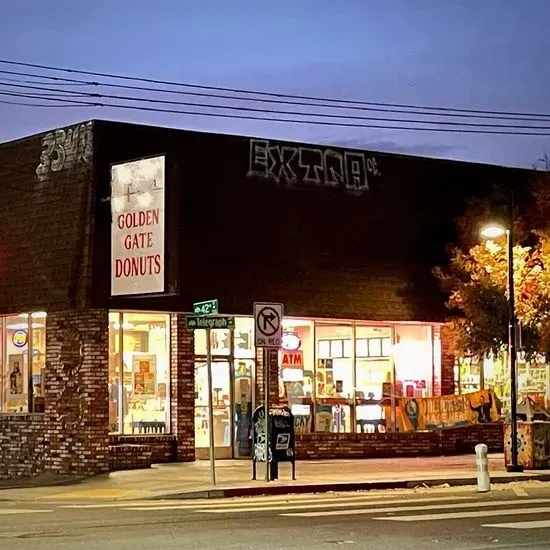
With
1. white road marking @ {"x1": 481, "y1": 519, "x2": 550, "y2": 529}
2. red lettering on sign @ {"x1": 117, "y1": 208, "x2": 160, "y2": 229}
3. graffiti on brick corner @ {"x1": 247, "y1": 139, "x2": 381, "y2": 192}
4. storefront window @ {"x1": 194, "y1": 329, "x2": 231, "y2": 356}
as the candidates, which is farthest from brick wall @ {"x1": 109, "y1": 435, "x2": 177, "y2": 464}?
white road marking @ {"x1": 481, "y1": 519, "x2": 550, "y2": 529}

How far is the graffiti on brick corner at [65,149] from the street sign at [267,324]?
6410 millimetres

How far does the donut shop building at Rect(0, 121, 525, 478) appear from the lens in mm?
26000

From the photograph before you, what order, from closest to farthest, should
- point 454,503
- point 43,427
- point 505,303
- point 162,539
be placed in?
point 162,539, point 454,503, point 43,427, point 505,303

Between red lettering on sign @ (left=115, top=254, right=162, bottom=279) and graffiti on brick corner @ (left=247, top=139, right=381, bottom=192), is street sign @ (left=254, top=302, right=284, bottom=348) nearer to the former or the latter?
red lettering on sign @ (left=115, top=254, right=162, bottom=279)

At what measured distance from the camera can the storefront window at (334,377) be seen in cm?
2964

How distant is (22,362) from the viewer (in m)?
27.8

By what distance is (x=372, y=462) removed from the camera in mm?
28109

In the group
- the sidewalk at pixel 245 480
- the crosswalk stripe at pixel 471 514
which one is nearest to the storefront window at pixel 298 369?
the sidewalk at pixel 245 480

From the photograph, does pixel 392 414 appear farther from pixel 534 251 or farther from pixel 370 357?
pixel 534 251

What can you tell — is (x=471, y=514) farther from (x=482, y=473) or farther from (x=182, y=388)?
(x=182, y=388)

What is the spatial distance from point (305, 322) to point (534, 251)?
5973 millimetres

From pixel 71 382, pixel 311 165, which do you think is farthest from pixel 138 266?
pixel 311 165

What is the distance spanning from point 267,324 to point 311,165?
8136 mm

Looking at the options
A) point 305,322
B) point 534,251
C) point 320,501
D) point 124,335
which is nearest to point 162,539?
point 320,501
